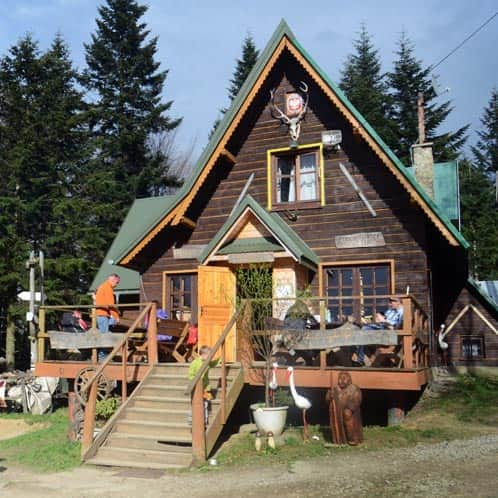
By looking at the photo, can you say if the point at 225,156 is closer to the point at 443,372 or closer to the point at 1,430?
the point at 443,372

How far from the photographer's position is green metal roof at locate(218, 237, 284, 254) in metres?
13.8

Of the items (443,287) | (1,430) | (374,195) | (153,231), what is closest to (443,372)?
(443,287)

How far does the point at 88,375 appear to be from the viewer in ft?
41.4

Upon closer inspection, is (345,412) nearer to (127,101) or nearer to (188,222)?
(188,222)

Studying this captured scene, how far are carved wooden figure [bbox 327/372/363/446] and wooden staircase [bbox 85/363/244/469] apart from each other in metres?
1.73

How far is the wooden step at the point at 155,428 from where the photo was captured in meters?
10.1

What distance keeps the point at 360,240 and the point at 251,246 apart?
2.32m

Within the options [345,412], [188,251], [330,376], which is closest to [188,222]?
[188,251]

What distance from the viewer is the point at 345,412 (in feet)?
32.6

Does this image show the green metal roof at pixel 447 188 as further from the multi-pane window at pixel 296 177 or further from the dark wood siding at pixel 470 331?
the multi-pane window at pixel 296 177

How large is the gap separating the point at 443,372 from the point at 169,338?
6.39m

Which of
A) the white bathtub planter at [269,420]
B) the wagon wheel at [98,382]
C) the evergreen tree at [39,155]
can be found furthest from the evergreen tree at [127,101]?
the white bathtub planter at [269,420]

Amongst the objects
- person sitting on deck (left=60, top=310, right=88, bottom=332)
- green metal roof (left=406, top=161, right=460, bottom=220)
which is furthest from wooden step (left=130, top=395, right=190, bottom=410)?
green metal roof (left=406, top=161, right=460, bottom=220)

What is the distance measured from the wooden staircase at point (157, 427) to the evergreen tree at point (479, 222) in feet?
71.5
